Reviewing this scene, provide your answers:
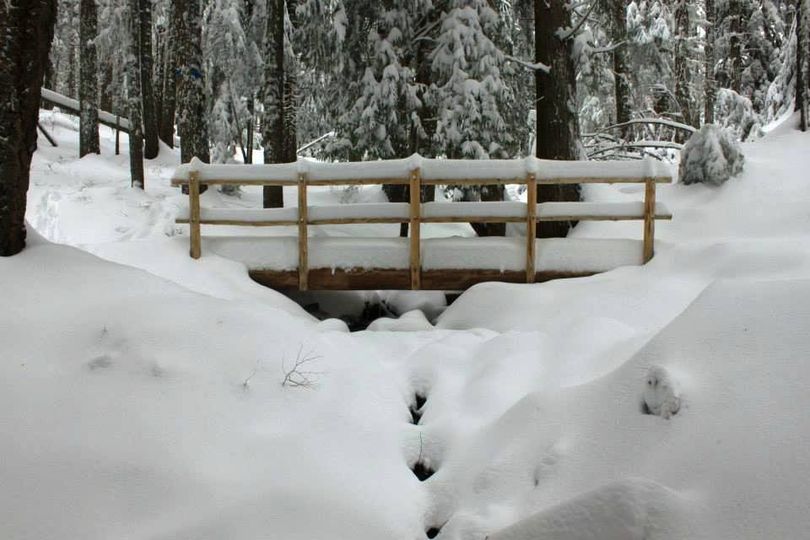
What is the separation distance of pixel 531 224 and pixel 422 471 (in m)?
4.80

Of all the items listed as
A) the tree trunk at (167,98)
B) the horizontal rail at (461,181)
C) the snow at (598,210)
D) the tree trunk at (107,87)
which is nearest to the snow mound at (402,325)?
the horizontal rail at (461,181)

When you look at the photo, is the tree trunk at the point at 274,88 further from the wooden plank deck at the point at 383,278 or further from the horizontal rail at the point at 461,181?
the wooden plank deck at the point at 383,278

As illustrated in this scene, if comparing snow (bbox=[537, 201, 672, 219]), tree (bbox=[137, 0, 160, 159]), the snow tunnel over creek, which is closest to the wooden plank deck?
the snow tunnel over creek

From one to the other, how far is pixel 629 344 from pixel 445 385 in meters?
1.51

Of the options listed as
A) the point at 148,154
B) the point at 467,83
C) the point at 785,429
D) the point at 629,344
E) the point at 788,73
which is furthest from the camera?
the point at 148,154

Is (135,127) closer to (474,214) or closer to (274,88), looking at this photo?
(274,88)

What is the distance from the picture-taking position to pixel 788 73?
51.9 feet

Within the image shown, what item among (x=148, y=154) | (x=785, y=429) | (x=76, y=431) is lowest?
→ (x=76, y=431)

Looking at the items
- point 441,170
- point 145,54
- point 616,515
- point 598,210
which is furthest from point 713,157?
point 145,54

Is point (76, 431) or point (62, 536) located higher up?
point (76, 431)

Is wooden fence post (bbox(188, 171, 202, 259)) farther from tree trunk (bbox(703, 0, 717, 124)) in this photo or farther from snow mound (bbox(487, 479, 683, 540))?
tree trunk (bbox(703, 0, 717, 124))

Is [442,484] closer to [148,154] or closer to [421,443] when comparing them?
[421,443]

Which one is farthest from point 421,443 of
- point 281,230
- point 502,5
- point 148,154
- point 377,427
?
point 148,154

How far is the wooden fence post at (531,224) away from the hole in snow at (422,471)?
15.1 ft
